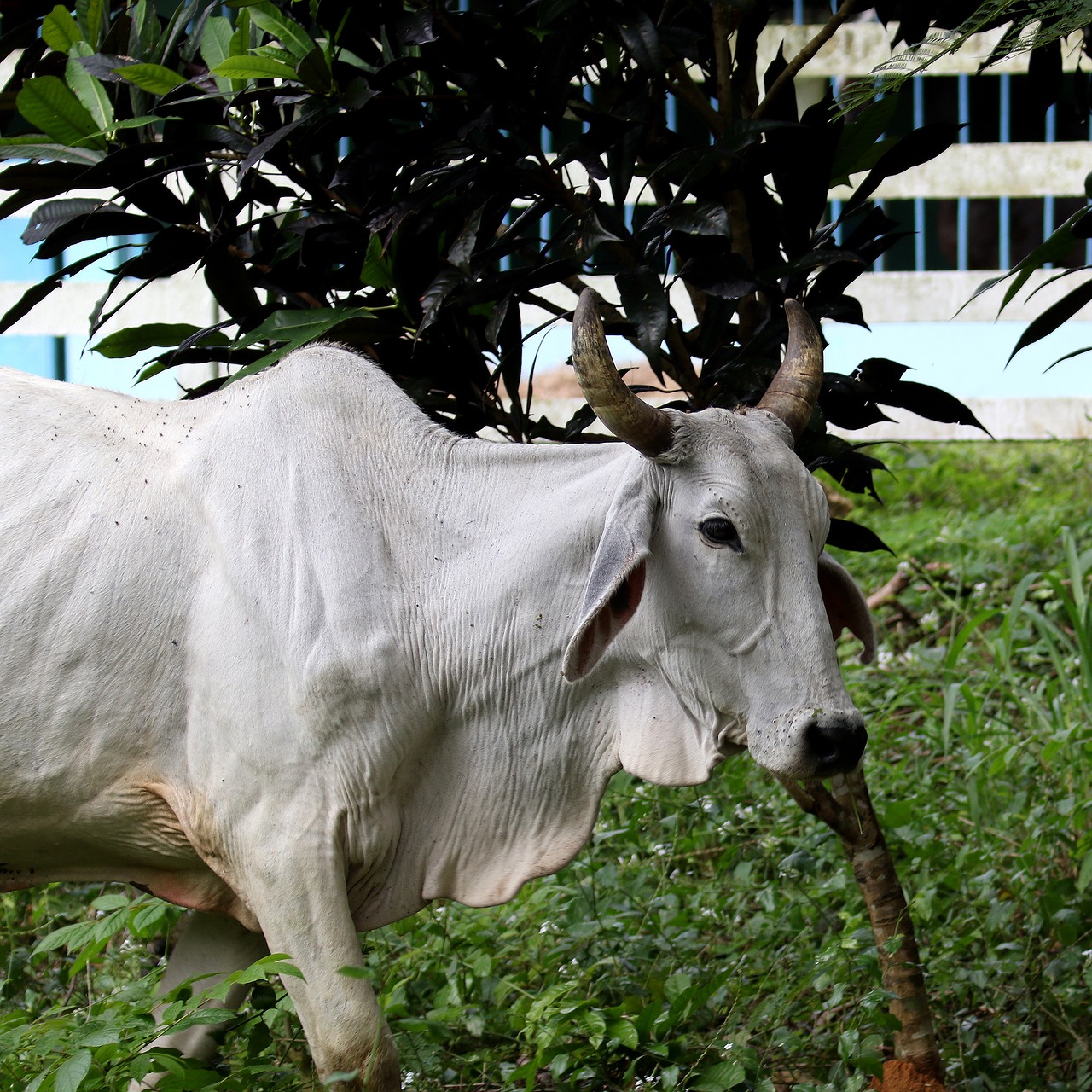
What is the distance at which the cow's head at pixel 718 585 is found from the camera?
2275mm

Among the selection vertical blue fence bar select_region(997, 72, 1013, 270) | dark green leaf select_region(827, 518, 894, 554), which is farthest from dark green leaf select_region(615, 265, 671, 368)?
vertical blue fence bar select_region(997, 72, 1013, 270)

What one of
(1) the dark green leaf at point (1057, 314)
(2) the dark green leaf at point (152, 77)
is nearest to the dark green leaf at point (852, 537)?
(1) the dark green leaf at point (1057, 314)

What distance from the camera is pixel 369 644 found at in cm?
234

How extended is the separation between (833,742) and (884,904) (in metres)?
0.81

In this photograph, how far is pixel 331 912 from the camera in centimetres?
231

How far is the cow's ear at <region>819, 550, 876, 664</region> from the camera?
2.66 m

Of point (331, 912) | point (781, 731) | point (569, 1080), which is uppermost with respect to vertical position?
point (781, 731)

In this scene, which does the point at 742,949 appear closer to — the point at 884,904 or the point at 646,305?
the point at 884,904

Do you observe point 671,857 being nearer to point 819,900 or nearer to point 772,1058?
point 819,900

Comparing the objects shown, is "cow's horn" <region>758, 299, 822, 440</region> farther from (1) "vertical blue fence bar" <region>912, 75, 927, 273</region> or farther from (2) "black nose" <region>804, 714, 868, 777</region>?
(1) "vertical blue fence bar" <region>912, 75, 927, 273</region>

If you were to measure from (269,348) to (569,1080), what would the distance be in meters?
A: 1.60

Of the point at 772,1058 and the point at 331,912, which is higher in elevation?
the point at 331,912

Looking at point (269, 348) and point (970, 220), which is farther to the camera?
point (970, 220)

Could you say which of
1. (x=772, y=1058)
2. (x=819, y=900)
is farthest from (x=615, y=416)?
(x=819, y=900)
